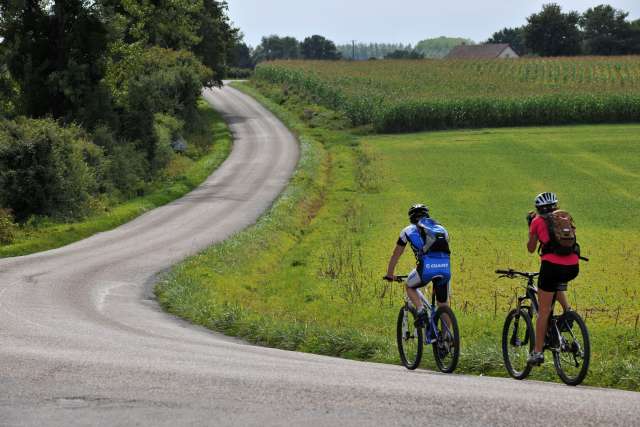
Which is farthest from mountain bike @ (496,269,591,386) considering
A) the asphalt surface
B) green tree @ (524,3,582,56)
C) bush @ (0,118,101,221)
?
green tree @ (524,3,582,56)

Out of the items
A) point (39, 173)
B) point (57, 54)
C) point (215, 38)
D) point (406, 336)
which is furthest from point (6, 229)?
point (215, 38)

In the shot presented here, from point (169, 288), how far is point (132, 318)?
147 inches

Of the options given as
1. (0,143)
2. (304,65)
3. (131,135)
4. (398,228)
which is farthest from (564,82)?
(0,143)

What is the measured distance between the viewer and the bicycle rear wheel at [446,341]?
11.7m

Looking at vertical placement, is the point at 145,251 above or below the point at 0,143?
below

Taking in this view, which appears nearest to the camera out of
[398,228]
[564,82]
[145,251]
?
[145,251]

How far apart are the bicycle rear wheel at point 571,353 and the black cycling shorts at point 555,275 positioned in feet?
1.32

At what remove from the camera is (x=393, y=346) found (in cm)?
1502

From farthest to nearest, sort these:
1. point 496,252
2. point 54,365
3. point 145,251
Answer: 1. point 145,251
2. point 496,252
3. point 54,365

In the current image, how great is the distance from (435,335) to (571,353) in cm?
183

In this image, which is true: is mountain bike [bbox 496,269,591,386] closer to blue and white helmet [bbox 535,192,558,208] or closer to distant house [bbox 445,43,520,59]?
blue and white helmet [bbox 535,192,558,208]

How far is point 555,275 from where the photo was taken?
11.1 metres

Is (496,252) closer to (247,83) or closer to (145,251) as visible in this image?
(145,251)

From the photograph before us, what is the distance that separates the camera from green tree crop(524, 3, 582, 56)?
162125 mm
